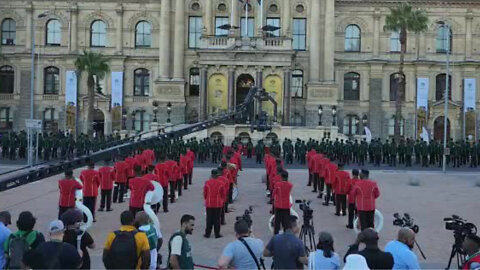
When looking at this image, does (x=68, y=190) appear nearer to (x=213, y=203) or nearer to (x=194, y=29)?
(x=213, y=203)

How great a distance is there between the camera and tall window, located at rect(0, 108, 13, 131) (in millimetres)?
60834

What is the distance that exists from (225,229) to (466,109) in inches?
1664

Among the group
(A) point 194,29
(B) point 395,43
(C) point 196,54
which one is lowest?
(C) point 196,54

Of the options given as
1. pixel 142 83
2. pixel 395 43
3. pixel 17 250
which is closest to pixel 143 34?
pixel 142 83

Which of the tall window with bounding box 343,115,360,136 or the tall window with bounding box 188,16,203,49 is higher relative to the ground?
the tall window with bounding box 188,16,203,49

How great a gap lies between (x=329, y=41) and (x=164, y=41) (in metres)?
14.5

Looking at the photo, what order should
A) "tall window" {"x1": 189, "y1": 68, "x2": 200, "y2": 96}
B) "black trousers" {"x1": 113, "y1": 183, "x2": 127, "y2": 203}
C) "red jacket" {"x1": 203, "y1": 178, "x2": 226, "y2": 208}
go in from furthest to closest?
1. "tall window" {"x1": 189, "y1": 68, "x2": 200, "y2": 96}
2. "black trousers" {"x1": 113, "y1": 183, "x2": 127, "y2": 203}
3. "red jacket" {"x1": 203, "y1": 178, "x2": 226, "y2": 208}

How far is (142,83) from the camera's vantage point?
61250mm

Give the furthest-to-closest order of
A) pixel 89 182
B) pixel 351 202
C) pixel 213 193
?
pixel 89 182 < pixel 351 202 < pixel 213 193

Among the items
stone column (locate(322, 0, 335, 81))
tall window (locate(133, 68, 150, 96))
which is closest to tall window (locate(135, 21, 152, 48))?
tall window (locate(133, 68, 150, 96))

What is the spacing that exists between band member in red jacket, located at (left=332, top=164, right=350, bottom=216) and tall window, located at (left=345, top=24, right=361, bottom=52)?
4048 cm

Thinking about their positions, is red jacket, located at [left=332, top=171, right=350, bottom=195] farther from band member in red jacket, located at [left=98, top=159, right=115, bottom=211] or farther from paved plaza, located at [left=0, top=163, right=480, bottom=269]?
band member in red jacket, located at [left=98, top=159, right=115, bottom=211]

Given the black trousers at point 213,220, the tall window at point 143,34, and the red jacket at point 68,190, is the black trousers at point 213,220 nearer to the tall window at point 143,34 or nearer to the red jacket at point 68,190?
the red jacket at point 68,190

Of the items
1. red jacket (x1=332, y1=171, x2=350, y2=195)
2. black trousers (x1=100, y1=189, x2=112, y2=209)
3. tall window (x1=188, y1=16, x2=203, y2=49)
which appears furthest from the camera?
tall window (x1=188, y1=16, x2=203, y2=49)
